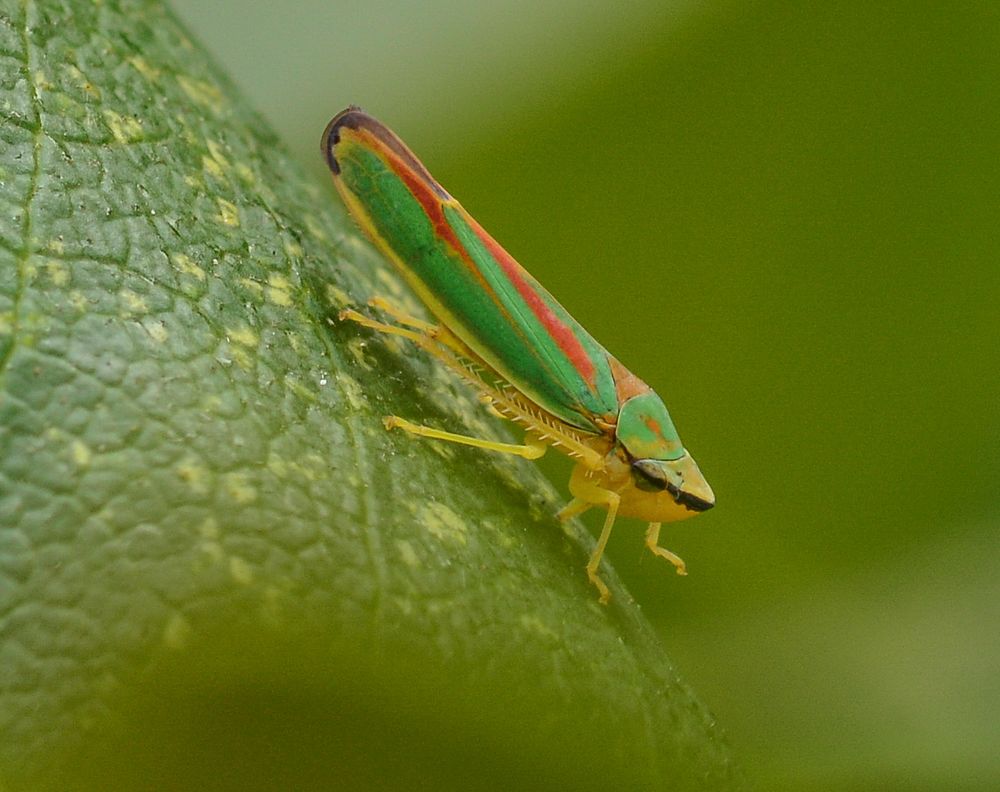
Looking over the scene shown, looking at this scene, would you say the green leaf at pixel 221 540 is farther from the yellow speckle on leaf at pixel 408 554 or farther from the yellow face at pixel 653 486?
the yellow face at pixel 653 486

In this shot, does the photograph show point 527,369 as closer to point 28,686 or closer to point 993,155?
point 993,155

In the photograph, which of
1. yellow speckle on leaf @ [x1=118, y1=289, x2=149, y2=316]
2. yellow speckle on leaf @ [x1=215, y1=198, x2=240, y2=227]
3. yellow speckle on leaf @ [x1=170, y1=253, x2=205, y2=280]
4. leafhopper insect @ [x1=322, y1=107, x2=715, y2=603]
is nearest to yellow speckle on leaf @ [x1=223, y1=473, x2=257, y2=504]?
yellow speckle on leaf @ [x1=118, y1=289, x2=149, y2=316]

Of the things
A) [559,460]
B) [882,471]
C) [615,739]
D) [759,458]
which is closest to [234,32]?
[559,460]

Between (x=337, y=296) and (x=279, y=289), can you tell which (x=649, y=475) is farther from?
(x=279, y=289)

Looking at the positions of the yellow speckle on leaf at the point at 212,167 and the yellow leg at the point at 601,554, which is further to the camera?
the yellow leg at the point at 601,554

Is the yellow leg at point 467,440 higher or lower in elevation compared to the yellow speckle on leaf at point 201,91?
lower

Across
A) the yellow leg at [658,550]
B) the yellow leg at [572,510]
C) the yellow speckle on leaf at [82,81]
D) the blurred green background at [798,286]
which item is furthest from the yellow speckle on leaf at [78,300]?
the yellow leg at [658,550]
